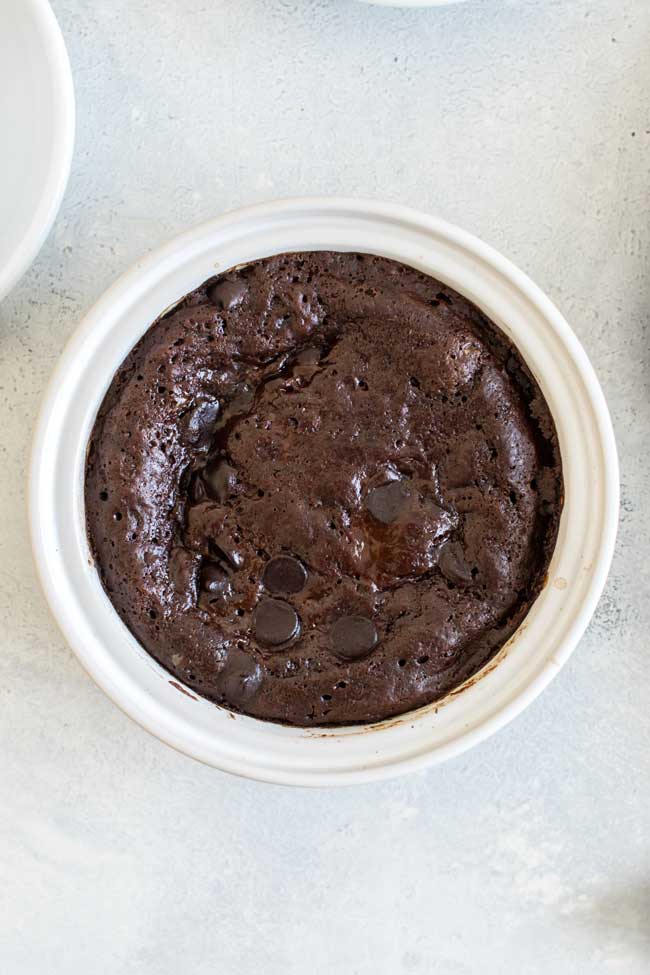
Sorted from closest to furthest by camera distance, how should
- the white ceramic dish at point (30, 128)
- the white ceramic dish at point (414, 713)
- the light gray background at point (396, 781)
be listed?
the white ceramic dish at point (414, 713)
the white ceramic dish at point (30, 128)
the light gray background at point (396, 781)

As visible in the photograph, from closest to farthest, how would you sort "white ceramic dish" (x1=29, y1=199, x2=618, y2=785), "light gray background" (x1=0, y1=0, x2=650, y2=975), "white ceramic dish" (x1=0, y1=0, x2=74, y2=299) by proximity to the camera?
"white ceramic dish" (x1=29, y1=199, x2=618, y2=785)
"white ceramic dish" (x1=0, y1=0, x2=74, y2=299)
"light gray background" (x1=0, y1=0, x2=650, y2=975)

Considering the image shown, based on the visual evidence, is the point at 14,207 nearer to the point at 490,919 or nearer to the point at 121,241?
the point at 121,241

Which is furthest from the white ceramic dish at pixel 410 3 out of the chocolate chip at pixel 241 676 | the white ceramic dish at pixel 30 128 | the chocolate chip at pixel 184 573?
the chocolate chip at pixel 241 676

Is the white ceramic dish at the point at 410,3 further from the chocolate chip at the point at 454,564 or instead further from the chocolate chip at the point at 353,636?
the chocolate chip at the point at 353,636

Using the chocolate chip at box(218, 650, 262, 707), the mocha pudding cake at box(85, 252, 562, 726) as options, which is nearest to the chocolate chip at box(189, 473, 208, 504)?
the mocha pudding cake at box(85, 252, 562, 726)

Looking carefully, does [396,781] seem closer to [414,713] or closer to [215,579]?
[414,713]

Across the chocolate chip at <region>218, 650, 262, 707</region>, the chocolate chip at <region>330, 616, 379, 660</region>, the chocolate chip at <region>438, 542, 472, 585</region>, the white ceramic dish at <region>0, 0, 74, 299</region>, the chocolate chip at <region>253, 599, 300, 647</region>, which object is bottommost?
the chocolate chip at <region>218, 650, 262, 707</region>

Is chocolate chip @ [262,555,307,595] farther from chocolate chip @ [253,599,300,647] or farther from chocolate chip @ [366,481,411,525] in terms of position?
chocolate chip @ [366,481,411,525]

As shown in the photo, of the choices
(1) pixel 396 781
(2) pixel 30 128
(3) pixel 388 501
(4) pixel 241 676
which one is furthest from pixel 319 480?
(2) pixel 30 128
